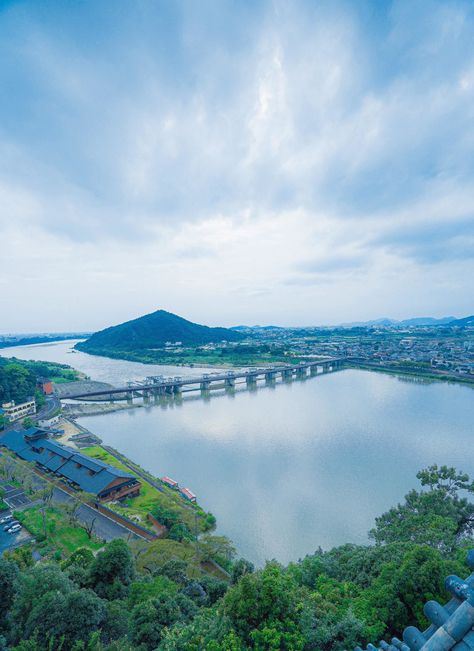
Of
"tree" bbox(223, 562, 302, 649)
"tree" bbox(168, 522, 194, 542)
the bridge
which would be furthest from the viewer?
the bridge

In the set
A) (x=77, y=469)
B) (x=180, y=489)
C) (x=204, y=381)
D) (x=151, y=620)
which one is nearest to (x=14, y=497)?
(x=77, y=469)

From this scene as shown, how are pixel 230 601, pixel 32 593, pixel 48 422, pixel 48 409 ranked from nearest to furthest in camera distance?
pixel 230 601 < pixel 32 593 < pixel 48 422 < pixel 48 409

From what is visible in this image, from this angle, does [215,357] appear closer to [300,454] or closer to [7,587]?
[300,454]

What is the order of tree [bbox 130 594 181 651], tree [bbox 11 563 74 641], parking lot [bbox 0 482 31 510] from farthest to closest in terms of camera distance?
parking lot [bbox 0 482 31 510] → tree [bbox 11 563 74 641] → tree [bbox 130 594 181 651]

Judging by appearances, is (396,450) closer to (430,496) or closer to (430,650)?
(430,496)

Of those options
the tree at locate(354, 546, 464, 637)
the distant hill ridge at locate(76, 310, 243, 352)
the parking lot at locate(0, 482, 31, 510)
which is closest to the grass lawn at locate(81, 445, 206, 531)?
the parking lot at locate(0, 482, 31, 510)

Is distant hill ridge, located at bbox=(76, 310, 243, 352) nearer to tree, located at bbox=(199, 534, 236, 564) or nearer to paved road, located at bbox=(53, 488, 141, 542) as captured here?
paved road, located at bbox=(53, 488, 141, 542)
